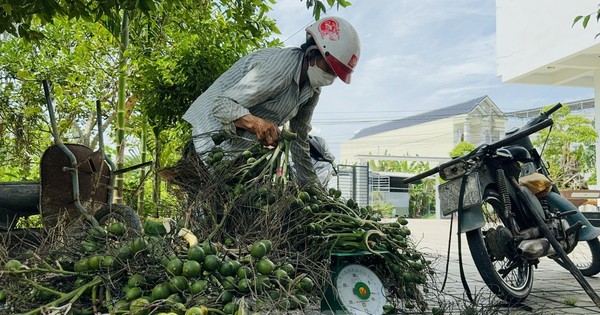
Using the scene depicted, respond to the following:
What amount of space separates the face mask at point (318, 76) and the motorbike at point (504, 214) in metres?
1.01

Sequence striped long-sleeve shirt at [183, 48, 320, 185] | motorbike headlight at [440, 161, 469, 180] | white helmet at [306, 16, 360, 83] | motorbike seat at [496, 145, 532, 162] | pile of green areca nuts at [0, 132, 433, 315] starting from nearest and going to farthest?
1. pile of green areca nuts at [0, 132, 433, 315]
2. striped long-sleeve shirt at [183, 48, 320, 185]
3. white helmet at [306, 16, 360, 83]
4. motorbike headlight at [440, 161, 469, 180]
5. motorbike seat at [496, 145, 532, 162]

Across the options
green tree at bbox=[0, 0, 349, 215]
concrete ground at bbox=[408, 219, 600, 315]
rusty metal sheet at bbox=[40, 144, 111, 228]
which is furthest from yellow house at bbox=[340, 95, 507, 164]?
rusty metal sheet at bbox=[40, 144, 111, 228]

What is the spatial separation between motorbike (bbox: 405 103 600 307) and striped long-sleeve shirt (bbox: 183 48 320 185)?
3.20 ft

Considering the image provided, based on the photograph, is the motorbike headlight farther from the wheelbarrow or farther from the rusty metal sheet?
the rusty metal sheet

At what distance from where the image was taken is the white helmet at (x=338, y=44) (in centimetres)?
269

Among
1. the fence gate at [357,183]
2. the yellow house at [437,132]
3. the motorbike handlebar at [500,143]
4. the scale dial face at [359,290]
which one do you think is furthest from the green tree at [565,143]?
the yellow house at [437,132]

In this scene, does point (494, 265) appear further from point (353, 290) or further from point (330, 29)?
point (330, 29)

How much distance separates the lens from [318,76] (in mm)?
2816

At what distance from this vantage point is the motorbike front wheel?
3244mm

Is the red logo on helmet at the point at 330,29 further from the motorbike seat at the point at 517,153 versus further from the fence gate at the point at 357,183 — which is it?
the fence gate at the point at 357,183

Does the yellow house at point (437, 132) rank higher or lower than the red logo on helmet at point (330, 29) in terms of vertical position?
higher

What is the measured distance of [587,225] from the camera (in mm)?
4344

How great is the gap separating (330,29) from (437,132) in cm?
4992

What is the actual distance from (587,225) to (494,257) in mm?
1347
